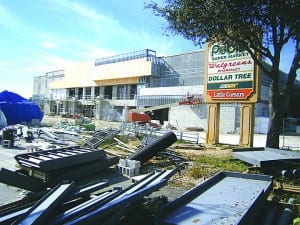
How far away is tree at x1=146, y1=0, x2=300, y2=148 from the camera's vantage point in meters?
12.3

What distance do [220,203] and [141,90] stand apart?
42894 millimetres

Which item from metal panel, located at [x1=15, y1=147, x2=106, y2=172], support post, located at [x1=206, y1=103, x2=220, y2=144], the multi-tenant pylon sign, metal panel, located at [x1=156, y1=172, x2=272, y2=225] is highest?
the multi-tenant pylon sign

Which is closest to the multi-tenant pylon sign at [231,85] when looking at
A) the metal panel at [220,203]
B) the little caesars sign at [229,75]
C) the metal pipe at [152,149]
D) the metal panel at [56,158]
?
the little caesars sign at [229,75]

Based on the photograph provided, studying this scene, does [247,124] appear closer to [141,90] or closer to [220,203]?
[220,203]

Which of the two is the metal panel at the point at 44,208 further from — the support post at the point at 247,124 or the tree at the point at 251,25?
the support post at the point at 247,124

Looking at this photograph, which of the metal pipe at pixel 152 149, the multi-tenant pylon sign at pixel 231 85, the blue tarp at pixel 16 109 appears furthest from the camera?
the blue tarp at pixel 16 109

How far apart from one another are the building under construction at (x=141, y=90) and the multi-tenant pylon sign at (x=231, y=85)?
52.7ft

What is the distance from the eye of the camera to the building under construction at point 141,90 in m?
38.8

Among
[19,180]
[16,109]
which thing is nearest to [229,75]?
[19,180]

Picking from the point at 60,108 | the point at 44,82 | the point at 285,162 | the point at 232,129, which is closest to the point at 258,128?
the point at 232,129

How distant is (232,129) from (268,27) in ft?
72.4

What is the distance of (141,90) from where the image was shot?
157ft

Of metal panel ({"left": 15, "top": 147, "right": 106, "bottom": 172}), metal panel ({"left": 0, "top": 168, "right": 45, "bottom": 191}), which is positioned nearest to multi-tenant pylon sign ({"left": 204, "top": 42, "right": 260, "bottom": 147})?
metal panel ({"left": 15, "top": 147, "right": 106, "bottom": 172})

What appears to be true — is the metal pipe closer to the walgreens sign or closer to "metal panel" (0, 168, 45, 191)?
"metal panel" (0, 168, 45, 191)
